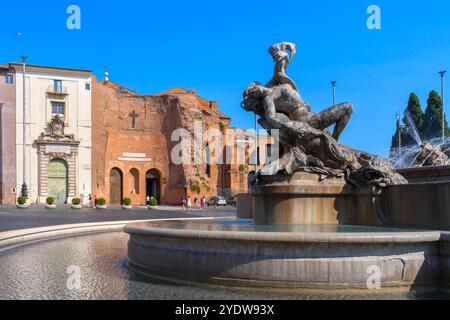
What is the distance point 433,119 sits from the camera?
54656 millimetres

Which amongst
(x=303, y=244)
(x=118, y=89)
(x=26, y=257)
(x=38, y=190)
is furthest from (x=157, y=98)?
(x=303, y=244)

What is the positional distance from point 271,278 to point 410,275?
156 cm

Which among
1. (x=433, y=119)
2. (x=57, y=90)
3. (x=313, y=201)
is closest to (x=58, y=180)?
(x=57, y=90)

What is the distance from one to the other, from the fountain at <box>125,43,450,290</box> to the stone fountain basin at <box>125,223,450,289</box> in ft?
0.04

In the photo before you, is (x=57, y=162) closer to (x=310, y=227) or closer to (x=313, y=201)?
(x=313, y=201)

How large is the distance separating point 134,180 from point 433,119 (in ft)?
111

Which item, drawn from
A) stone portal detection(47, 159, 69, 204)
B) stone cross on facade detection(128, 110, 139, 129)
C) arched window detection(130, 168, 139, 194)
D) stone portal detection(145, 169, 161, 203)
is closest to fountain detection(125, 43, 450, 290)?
stone portal detection(47, 159, 69, 204)

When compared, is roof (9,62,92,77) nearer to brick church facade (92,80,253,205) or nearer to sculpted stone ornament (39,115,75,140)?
brick church facade (92,80,253,205)

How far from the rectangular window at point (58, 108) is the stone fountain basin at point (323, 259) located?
44.4 metres

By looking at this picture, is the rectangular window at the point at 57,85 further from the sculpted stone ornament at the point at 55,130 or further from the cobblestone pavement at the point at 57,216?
the cobblestone pavement at the point at 57,216

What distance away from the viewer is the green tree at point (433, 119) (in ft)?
179

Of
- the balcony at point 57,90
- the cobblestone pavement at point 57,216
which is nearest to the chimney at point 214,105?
the balcony at point 57,90
